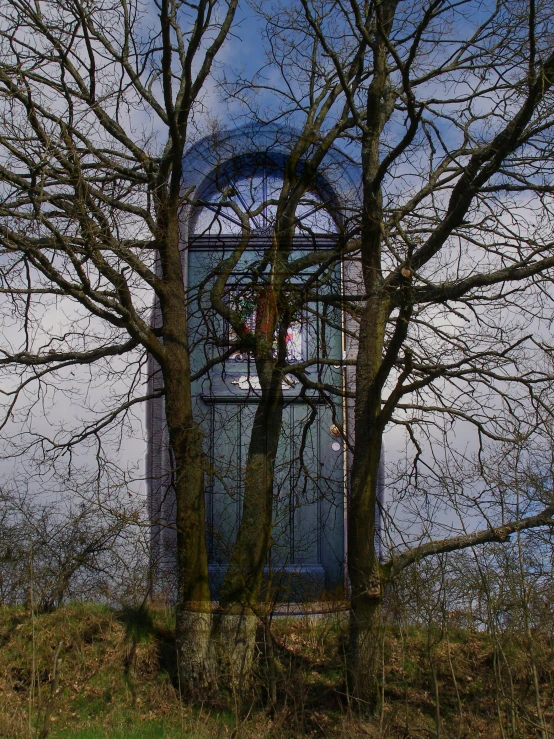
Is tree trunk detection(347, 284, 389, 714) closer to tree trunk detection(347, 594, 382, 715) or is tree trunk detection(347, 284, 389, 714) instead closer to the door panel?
tree trunk detection(347, 594, 382, 715)

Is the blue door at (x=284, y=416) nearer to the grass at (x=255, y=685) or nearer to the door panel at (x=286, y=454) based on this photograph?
the door panel at (x=286, y=454)

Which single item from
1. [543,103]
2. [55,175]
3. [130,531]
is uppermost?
[543,103]

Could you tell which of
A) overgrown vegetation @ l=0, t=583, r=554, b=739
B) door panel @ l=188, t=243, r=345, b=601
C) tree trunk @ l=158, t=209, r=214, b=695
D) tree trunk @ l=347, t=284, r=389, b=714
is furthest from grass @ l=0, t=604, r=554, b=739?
door panel @ l=188, t=243, r=345, b=601

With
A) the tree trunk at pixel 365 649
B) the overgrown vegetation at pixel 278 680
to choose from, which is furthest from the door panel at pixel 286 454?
the tree trunk at pixel 365 649

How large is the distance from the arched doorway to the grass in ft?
1.91

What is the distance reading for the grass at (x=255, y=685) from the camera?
479 centimetres

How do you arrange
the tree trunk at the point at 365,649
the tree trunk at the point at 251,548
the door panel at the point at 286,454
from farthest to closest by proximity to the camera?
the door panel at the point at 286,454
the tree trunk at the point at 251,548
the tree trunk at the point at 365,649

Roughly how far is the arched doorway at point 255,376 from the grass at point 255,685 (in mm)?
583

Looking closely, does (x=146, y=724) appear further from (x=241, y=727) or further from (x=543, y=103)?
(x=543, y=103)

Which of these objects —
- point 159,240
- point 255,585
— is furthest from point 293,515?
point 159,240

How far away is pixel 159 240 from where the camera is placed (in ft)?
20.4

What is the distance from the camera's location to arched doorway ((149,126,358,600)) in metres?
6.15

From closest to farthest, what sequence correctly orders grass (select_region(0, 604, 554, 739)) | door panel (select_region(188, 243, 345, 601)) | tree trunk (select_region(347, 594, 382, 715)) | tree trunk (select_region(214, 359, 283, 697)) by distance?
1. grass (select_region(0, 604, 554, 739))
2. tree trunk (select_region(347, 594, 382, 715))
3. tree trunk (select_region(214, 359, 283, 697))
4. door panel (select_region(188, 243, 345, 601))

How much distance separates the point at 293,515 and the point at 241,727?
204 centimetres
